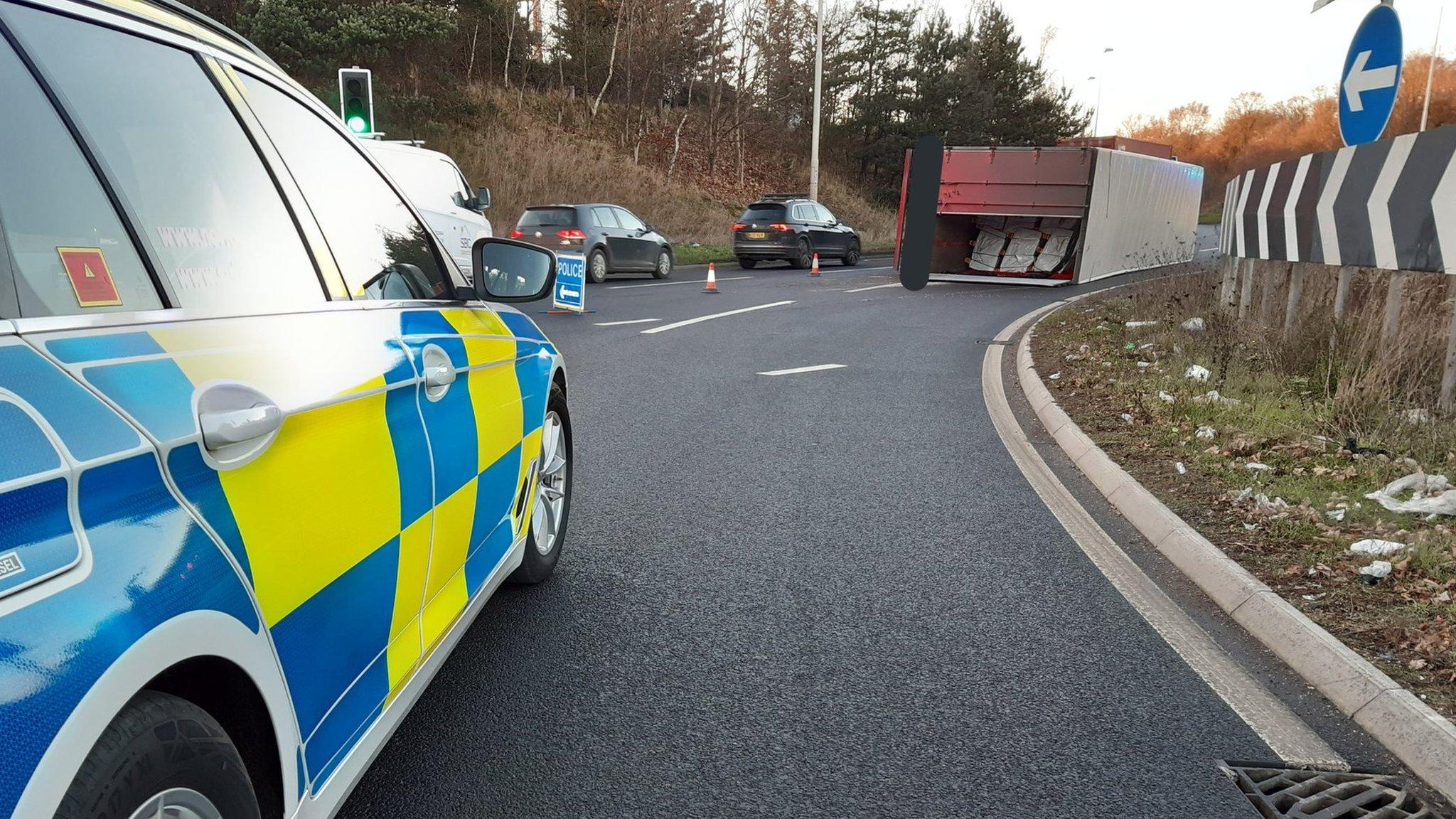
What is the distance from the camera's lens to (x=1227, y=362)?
8.25 m

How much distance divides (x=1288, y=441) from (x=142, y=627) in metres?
6.40

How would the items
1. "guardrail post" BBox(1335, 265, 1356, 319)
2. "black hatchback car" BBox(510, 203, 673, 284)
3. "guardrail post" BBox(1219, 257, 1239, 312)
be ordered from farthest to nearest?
1. "black hatchback car" BBox(510, 203, 673, 284)
2. "guardrail post" BBox(1219, 257, 1239, 312)
3. "guardrail post" BBox(1335, 265, 1356, 319)

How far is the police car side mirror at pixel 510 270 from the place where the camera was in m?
3.55

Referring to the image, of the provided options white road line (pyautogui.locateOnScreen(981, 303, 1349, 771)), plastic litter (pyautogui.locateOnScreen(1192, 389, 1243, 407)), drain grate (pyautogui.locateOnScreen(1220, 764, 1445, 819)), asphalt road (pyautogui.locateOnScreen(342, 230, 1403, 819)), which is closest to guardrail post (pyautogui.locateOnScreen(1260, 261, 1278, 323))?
plastic litter (pyautogui.locateOnScreen(1192, 389, 1243, 407))

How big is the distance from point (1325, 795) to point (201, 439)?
286cm

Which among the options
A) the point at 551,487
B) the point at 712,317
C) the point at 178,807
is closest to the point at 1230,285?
the point at 712,317

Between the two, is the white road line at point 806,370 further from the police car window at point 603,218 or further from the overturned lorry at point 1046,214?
the police car window at point 603,218

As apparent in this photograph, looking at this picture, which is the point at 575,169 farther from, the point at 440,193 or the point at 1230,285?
the point at 1230,285

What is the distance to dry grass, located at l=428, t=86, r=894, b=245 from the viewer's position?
2975 cm

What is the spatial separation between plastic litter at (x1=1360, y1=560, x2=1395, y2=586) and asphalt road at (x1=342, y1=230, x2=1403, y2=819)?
973 mm

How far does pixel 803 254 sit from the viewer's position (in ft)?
83.6

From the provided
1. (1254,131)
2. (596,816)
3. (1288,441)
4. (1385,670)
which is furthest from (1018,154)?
(1254,131)

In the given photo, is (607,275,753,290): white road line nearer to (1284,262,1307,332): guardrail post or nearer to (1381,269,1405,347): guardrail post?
(1284,262,1307,332): guardrail post

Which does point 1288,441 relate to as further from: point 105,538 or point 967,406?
point 105,538
